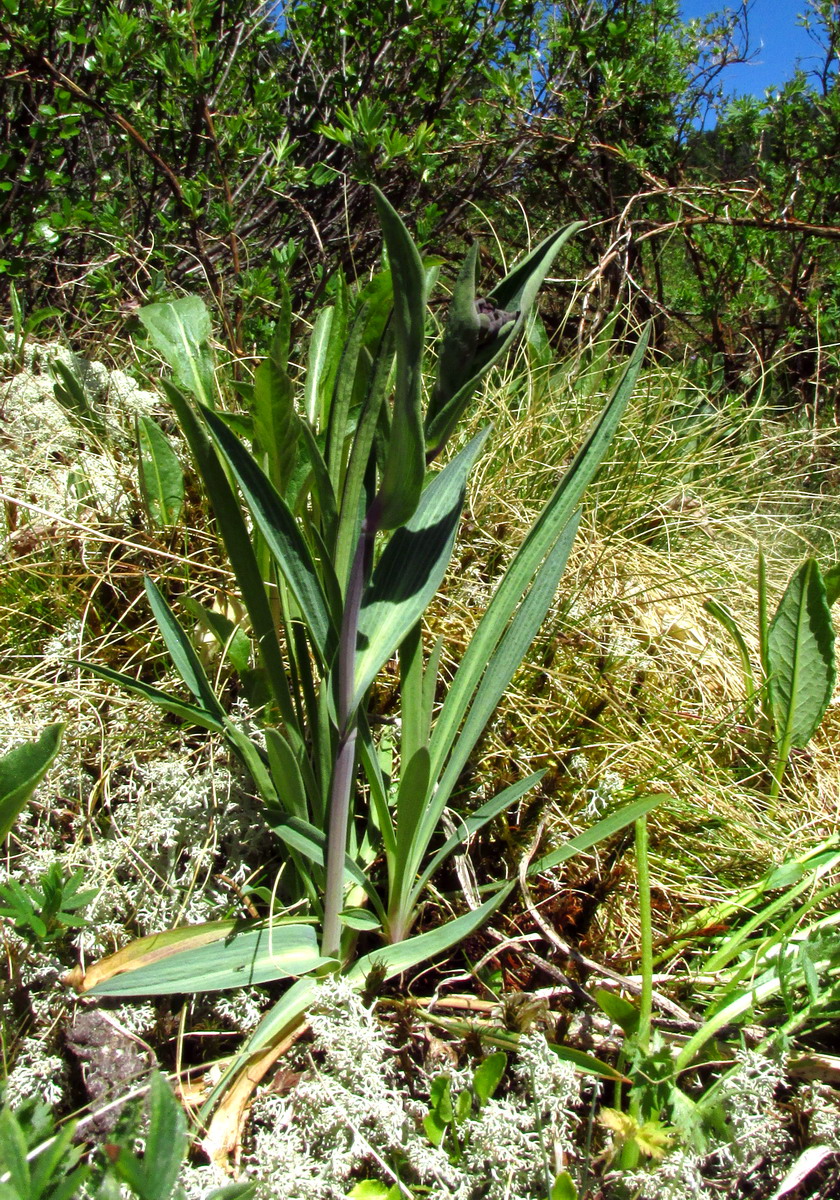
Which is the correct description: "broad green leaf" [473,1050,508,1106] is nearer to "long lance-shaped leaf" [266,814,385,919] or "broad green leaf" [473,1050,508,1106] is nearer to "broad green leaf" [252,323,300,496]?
"long lance-shaped leaf" [266,814,385,919]

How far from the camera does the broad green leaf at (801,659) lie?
1297 mm

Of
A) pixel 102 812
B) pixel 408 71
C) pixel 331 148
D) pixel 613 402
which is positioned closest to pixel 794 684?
pixel 613 402

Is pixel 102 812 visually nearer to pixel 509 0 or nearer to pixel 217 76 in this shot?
pixel 217 76

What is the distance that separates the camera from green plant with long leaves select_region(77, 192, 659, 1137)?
2.46 feet

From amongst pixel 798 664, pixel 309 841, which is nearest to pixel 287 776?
pixel 309 841

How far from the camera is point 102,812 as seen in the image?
1157 millimetres

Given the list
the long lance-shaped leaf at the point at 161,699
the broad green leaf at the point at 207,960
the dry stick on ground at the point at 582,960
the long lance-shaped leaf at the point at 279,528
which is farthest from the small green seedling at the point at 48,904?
the dry stick on ground at the point at 582,960

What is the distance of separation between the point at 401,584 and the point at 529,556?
171mm

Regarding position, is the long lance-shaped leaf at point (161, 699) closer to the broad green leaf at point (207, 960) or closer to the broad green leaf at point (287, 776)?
the broad green leaf at point (287, 776)

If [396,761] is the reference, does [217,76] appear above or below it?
above

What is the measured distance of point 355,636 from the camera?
Answer: 0.81 metres

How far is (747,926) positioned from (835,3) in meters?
3.32

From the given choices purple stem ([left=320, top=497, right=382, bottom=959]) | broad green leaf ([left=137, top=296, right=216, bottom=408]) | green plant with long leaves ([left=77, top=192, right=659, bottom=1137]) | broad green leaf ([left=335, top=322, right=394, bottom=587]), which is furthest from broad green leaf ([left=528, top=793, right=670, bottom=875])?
broad green leaf ([left=137, top=296, right=216, bottom=408])

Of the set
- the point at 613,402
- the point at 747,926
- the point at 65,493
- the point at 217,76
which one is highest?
the point at 217,76
